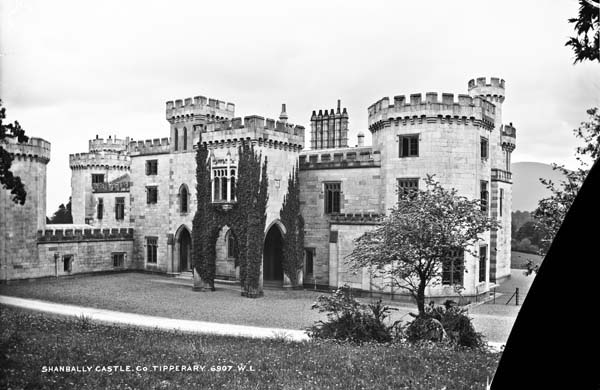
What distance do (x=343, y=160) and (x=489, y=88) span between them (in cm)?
848

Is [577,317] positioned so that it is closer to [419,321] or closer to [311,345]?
[311,345]

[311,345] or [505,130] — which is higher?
[505,130]

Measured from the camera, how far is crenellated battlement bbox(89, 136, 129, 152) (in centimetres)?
3179

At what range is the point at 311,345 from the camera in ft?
33.6

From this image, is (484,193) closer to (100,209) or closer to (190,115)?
(190,115)

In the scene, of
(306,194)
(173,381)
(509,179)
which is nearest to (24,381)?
(173,381)

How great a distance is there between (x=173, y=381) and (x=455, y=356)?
5.07 m

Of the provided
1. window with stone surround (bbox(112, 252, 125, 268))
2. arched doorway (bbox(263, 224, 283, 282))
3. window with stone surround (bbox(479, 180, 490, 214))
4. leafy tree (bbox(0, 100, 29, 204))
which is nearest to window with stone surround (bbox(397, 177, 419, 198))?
window with stone surround (bbox(479, 180, 490, 214))

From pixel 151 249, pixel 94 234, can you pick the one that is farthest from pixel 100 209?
pixel 94 234

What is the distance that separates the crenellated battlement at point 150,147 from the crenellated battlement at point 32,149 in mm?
19740

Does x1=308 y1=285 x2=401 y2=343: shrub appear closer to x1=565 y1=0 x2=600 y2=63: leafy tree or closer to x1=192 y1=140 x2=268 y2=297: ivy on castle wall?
x1=565 y1=0 x2=600 y2=63: leafy tree

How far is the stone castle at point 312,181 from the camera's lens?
21078 millimetres

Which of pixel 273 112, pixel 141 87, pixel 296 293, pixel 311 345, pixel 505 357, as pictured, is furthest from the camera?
pixel 273 112

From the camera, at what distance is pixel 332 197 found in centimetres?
2466
